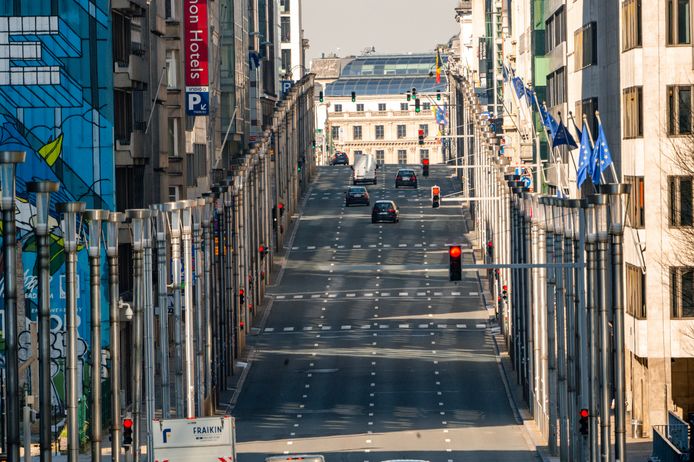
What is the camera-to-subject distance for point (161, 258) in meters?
64.1

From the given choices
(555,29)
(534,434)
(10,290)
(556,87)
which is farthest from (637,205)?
(10,290)

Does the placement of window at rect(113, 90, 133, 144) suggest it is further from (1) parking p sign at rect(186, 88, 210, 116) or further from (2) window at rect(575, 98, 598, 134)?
(2) window at rect(575, 98, 598, 134)

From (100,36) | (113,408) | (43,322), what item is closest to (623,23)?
(100,36)

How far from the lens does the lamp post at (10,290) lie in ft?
132

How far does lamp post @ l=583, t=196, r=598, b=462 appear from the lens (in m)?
53.2

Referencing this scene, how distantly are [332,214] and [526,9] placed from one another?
1356 inches

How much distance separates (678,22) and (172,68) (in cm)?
3614

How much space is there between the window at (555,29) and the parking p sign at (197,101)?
20.3 metres

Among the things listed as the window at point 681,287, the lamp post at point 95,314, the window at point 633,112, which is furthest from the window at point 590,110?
the lamp post at point 95,314

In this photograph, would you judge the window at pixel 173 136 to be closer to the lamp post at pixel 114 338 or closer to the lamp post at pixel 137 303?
the lamp post at pixel 137 303

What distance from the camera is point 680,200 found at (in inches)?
2852

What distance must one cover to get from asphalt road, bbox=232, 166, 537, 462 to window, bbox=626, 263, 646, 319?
22.0ft

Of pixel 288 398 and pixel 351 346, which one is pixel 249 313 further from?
pixel 288 398

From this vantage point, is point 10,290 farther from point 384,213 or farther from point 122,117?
point 384,213
